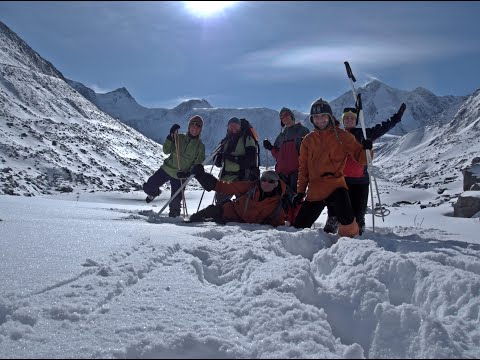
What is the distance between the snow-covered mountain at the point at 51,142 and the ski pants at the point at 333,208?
12.5 meters

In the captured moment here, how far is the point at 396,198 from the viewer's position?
47.1ft

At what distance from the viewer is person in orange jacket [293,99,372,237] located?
193 inches

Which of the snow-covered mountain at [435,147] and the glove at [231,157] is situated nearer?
the glove at [231,157]

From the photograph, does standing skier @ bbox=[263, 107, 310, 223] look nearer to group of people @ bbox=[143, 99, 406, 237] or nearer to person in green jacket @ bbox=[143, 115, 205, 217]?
group of people @ bbox=[143, 99, 406, 237]

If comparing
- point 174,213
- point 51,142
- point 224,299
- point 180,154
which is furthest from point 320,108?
point 51,142

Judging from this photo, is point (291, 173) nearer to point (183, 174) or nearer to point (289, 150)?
point (289, 150)

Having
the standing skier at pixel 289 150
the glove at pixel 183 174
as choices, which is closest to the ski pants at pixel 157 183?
the glove at pixel 183 174

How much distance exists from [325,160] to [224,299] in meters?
3.06

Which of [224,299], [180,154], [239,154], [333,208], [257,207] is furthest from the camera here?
[180,154]

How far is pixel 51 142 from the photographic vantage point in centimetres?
2578

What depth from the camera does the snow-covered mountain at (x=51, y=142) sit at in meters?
19.3

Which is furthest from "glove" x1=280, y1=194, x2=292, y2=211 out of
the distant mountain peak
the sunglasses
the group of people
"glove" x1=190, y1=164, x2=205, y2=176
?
the distant mountain peak

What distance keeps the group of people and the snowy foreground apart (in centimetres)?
157

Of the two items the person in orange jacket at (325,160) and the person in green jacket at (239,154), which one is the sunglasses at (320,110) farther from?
the person in green jacket at (239,154)
